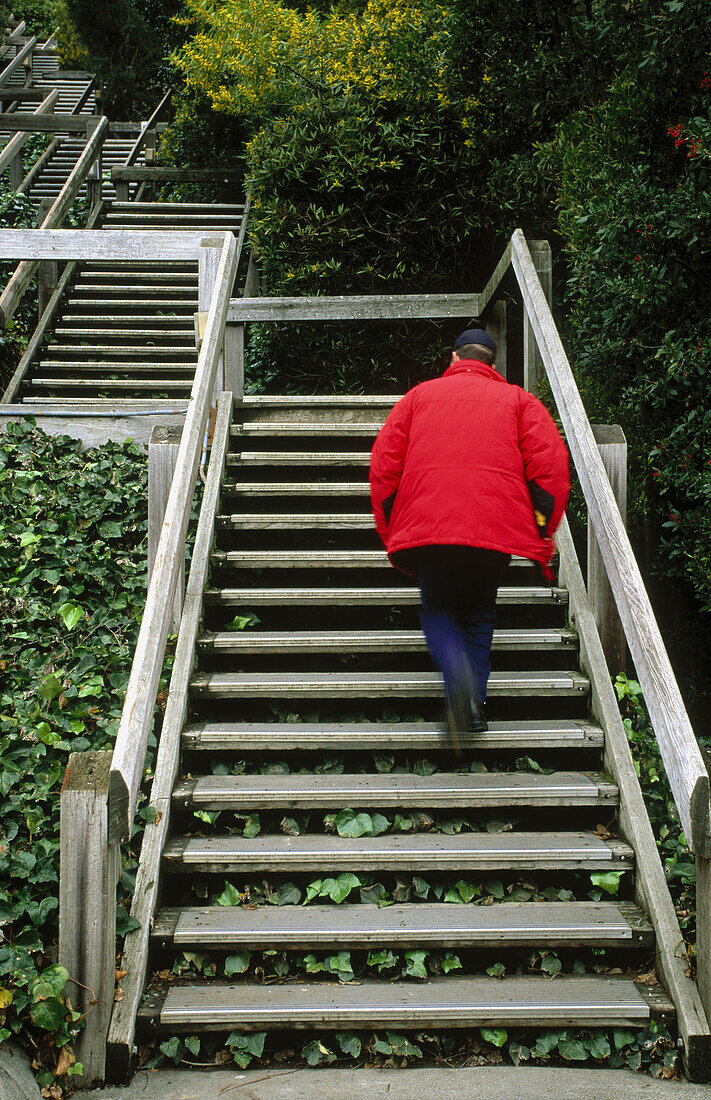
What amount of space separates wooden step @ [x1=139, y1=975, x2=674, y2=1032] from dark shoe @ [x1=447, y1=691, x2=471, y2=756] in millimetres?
785

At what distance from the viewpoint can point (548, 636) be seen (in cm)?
333

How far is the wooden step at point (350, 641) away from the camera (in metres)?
3.26

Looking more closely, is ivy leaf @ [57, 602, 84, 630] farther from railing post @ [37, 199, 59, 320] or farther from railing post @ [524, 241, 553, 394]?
railing post @ [37, 199, 59, 320]

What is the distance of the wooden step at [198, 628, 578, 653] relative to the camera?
3.26 meters

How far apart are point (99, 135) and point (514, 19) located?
24.3 ft

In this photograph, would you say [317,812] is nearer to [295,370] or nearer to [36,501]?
[36,501]

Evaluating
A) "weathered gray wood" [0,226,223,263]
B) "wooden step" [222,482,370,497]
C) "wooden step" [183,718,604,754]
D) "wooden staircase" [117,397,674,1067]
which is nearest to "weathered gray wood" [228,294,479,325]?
"weathered gray wood" [0,226,223,263]

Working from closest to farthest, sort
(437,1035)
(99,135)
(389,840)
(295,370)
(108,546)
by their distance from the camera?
1. (437,1035)
2. (389,840)
3. (108,546)
4. (295,370)
5. (99,135)

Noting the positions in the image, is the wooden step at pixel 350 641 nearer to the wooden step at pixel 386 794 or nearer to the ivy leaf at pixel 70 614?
the wooden step at pixel 386 794

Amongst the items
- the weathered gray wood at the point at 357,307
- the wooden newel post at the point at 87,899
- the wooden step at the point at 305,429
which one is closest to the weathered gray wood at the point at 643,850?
the wooden step at the point at 305,429

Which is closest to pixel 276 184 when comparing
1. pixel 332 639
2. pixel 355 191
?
pixel 355 191

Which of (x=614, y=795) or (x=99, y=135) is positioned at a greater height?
(x=99, y=135)

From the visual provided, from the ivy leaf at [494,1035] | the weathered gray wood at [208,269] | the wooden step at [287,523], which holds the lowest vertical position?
A: the ivy leaf at [494,1035]

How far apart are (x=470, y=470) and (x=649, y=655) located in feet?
2.70
